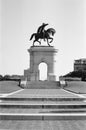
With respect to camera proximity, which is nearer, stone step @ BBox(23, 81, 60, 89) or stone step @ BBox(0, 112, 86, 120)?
stone step @ BBox(0, 112, 86, 120)

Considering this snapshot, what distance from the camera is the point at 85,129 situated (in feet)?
40.3

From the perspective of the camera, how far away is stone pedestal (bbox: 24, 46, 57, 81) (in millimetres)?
60906

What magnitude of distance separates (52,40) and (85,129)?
163ft

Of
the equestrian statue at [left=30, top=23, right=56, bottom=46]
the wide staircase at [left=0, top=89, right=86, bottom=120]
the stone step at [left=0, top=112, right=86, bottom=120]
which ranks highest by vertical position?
the equestrian statue at [left=30, top=23, right=56, bottom=46]

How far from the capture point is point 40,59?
61.4 m

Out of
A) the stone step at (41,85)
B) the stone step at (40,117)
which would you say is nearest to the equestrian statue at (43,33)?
the stone step at (41,85)

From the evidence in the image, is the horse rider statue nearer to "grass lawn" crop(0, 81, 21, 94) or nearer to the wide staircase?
"grass lawn" crop(0, 81, 21, 94)

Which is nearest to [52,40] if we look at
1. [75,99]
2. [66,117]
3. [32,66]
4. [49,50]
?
[49,50]

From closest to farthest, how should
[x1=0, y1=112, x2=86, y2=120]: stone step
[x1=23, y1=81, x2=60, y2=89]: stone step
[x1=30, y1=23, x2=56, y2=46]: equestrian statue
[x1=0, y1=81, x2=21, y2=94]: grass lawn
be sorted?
1. [x1=0, y1=112, x2=86, y2=120]: stone step
2. [x1=0, y1=81, x2=21, y2=94]: grass lawn
3. [x1=23, y1=81, x2=60, y2=89]: stone step
4. [x1=30, y1=23, x2=56, y2=46]: equestrian statue

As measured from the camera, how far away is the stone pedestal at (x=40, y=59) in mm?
60906

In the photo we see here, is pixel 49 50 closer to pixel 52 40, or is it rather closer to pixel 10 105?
pixel 52 40

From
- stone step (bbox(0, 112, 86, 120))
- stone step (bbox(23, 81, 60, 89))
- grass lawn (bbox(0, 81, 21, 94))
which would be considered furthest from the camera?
stone step (bbox(23, 81, 60, 89))

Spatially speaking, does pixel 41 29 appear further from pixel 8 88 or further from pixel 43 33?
pixel 8 88

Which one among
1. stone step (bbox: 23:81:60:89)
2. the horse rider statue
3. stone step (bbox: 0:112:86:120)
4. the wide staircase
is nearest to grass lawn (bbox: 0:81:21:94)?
stone step (bbox: 23:81:60:89)
